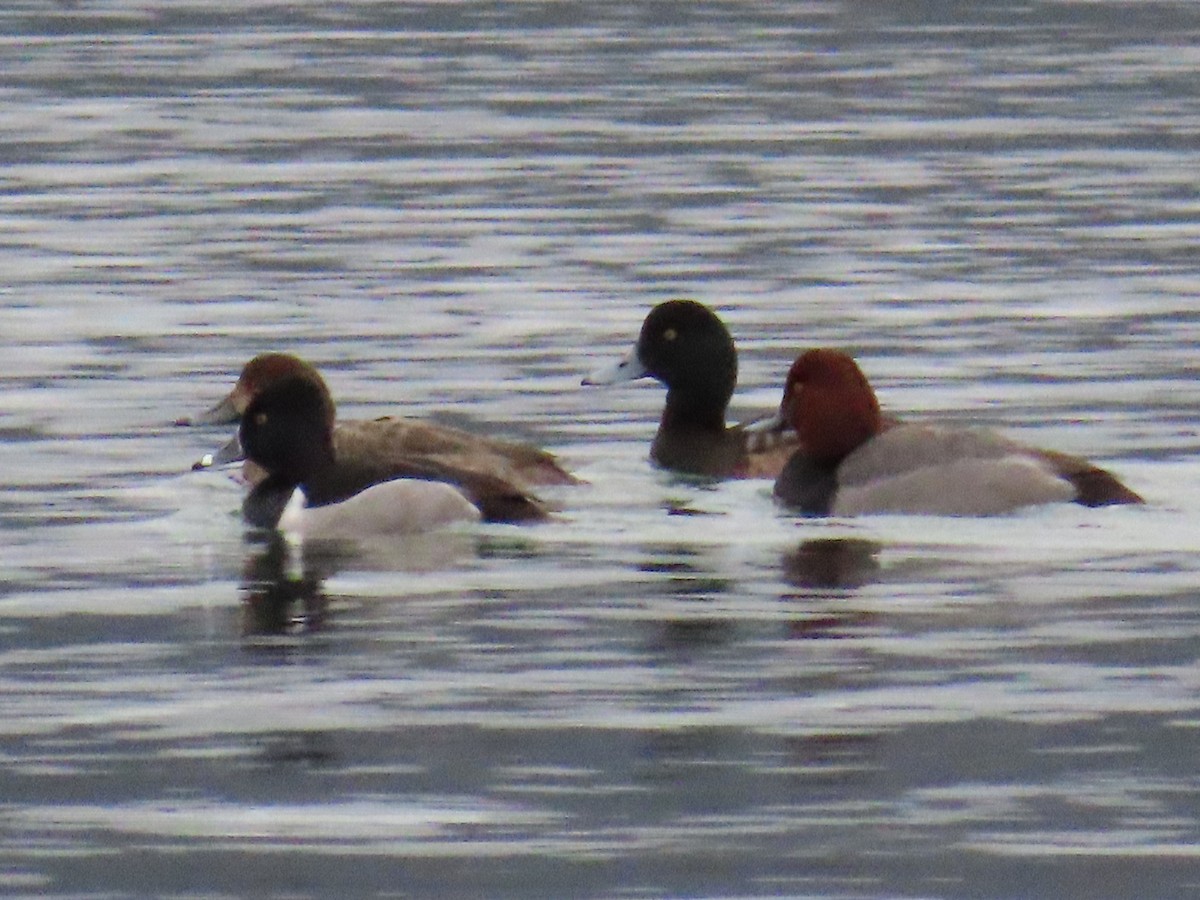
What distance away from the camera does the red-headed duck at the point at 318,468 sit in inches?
525

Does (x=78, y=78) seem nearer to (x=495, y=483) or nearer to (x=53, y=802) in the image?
(x=495, y=483)

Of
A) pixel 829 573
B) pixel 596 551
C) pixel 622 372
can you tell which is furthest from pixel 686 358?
pixel 829 573

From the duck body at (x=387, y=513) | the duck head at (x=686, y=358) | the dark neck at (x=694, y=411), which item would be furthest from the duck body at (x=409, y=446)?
the duck head at (x=686, y=358)

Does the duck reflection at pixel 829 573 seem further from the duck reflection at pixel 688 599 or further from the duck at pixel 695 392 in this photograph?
the duck at pixel 695 392

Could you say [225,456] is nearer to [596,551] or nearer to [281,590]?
[596,551]

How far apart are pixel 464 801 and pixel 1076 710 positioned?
1.87m

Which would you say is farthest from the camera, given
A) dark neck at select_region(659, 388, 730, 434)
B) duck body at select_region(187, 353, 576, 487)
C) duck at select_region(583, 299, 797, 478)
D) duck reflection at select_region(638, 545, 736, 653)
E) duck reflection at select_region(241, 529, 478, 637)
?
dark neck at select_region(659, 388, 730, 434)

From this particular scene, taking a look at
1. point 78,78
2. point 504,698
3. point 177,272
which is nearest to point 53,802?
point 504,698

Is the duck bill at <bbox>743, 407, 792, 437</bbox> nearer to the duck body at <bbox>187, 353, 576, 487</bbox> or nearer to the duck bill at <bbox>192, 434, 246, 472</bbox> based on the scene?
the duck body at <bbox>187, 353, 576, 487</bbox>

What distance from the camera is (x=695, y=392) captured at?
15.5m

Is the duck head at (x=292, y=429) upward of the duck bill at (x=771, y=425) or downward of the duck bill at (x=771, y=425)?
upward

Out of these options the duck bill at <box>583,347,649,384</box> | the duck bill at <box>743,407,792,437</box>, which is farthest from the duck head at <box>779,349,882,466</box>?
the duck bill at <box>583,347,649,384</box>

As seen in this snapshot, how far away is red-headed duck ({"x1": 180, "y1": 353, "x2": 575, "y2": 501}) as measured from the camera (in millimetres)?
13961

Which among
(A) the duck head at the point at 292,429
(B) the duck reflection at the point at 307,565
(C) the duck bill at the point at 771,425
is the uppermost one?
(A) the duck head at the point at 292,429
